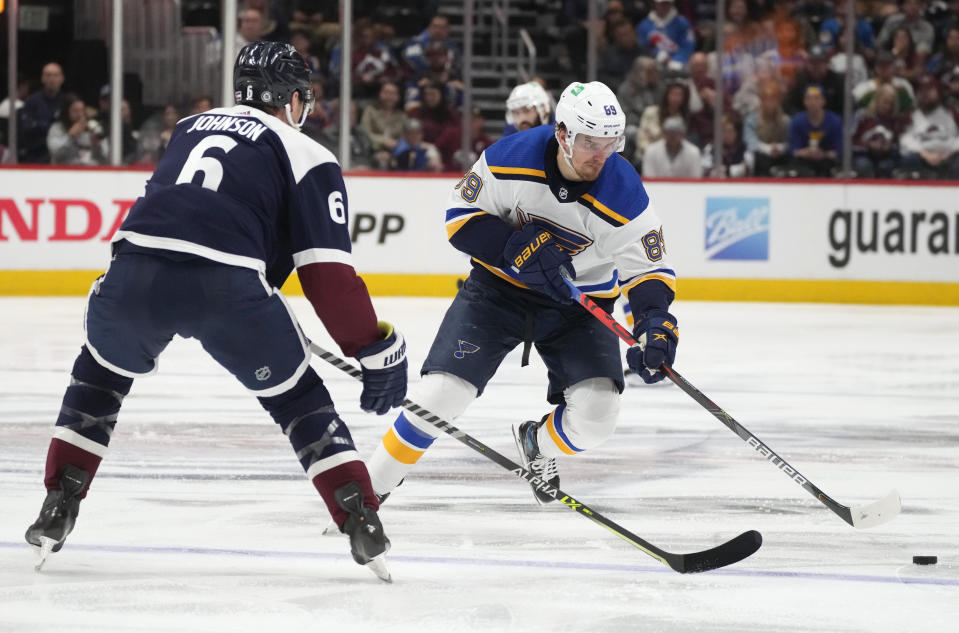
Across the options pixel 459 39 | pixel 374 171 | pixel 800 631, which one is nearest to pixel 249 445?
pixel 800 631

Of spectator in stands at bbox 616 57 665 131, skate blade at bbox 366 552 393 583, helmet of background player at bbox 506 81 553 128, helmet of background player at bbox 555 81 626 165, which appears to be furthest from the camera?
spectator in stands at bbox 616 57 665 131

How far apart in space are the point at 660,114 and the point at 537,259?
6423 mm

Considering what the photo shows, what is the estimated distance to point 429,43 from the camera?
988 cm

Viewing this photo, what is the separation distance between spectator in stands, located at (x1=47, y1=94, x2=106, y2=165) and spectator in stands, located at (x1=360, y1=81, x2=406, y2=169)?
68.6 inches

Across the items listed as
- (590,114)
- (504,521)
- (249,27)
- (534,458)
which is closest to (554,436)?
(534,458)

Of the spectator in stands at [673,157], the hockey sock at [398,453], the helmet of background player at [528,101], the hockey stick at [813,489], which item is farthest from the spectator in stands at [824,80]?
the hockey sock at [398,453]

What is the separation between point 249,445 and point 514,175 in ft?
4.87

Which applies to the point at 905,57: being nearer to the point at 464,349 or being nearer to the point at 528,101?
the point at 528,101

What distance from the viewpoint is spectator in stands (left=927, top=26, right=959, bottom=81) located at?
31.6 ft

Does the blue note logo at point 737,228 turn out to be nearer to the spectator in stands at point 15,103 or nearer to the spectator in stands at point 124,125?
the spectator in stands at point 124,125

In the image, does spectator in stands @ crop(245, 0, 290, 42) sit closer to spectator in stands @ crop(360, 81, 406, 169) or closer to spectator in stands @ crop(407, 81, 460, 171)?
spectator in stands @ crop(360, 81, 406, 169)

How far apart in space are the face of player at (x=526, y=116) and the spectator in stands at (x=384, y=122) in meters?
3.56

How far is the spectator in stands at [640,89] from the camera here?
→ 379 inches

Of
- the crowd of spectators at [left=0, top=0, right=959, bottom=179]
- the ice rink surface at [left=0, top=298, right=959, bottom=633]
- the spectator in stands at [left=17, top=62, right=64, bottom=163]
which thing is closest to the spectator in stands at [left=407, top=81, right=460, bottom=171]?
the crowd of spectators at [left=0, top=0, right=959, bottom=179]
